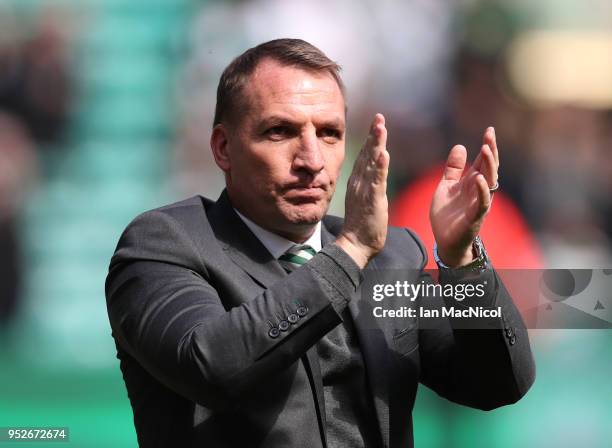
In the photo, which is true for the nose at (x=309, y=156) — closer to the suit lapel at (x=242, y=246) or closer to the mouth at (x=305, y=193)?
the mouth at (x=305, y=193)

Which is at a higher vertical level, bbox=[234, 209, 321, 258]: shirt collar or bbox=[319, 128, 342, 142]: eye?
bbox=[319, 128, 342, 142]: eye

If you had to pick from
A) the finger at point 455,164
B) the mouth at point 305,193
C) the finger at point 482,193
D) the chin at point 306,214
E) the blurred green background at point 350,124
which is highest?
the blurred green background at point 350,124

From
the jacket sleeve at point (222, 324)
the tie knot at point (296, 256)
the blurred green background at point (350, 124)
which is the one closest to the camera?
the jacket sleeve at point (222, 324)

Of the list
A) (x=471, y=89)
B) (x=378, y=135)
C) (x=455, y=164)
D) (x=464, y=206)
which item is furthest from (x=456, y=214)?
(x=471, y=89)

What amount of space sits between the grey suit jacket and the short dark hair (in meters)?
0.24

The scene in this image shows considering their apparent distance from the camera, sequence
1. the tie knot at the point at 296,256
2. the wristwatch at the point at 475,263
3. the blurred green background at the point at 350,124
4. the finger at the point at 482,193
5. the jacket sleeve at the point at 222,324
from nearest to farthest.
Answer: the jacket sleeve at the point at 222,324 < the finger at the point at 482,193 < the wristwatch at the point at 475,263 < the tie knot at the point at 296,256 < the blurred green background at the point at 350,124

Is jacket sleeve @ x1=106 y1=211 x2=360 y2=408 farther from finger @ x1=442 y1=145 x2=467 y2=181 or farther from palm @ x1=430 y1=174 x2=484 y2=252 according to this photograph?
finger @ x1=442 y1=145 x2=467 y2=181

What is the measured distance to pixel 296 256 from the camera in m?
2.22

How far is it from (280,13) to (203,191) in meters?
0.77

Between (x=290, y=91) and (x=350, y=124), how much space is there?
179 cm

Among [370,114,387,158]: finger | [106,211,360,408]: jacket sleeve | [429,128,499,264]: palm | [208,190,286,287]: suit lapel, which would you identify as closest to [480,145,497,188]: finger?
[429,128,499,264]: palm

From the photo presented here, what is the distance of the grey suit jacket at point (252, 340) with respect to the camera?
1.83m

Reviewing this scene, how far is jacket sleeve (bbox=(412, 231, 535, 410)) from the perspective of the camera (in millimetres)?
2117

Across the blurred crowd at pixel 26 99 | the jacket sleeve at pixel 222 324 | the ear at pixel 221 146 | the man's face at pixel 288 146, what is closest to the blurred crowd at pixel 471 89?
the blurred crowd at pixel 26 99
